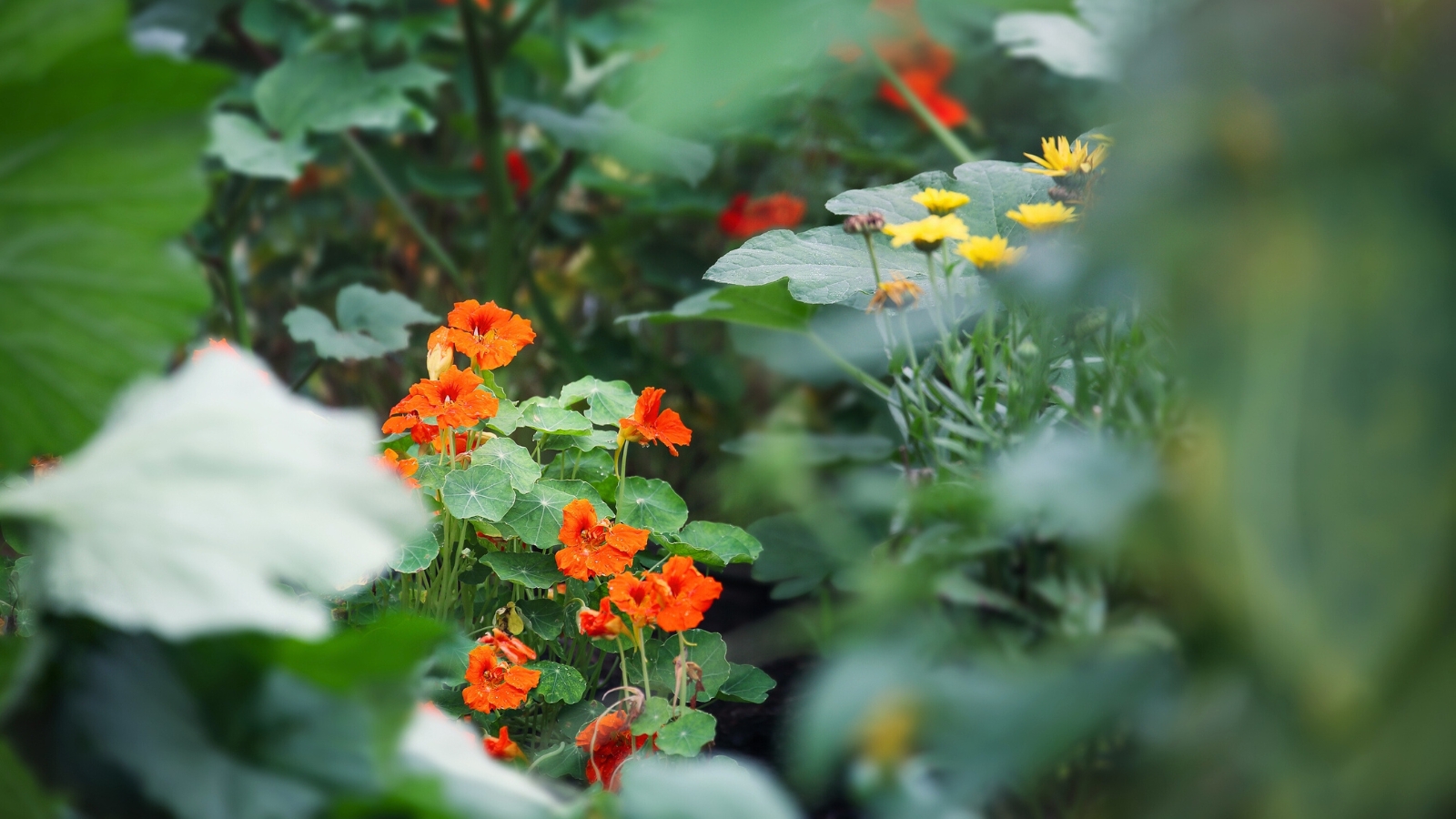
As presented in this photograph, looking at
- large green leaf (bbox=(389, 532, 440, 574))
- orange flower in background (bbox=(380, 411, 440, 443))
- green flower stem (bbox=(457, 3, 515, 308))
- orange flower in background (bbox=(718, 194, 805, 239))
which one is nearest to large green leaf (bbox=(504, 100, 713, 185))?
green flower stem (bbox=(457, 3, 515, 308))

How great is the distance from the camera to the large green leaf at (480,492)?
911 millimetres

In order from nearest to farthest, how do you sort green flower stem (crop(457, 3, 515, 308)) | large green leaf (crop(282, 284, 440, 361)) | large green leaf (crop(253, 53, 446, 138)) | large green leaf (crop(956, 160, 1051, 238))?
1. large green leaf (crop(956, 160, 1051, 238))
2. large green leaf (crop(282, 284, 440, 361))
3. large green leaf (crop(253, 53, 446, 138))
4. green flower stem (crop(457, 3, 515, 308))

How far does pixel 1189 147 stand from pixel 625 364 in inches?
63.8

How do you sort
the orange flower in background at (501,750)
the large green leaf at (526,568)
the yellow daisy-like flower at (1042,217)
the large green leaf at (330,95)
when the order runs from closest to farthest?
1. the yellow daisy-like flower at (1042,217)
2. the orange flower in background at (501,750)
3. the large green leaf at (526,568)
4. the large green leaf at (330,95)

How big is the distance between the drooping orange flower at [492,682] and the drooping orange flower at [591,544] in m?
0.10

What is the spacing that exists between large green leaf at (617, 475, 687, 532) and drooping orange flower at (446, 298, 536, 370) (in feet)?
0.58

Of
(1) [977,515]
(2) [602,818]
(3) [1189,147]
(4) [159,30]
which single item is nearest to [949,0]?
(3) [1189,147]

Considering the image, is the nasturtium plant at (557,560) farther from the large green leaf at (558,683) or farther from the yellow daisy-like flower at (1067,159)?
the yellow daisy-like flower at (1067,159)

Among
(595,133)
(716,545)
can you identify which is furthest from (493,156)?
→ (716,545)

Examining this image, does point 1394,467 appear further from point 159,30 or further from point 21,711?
point 159,30

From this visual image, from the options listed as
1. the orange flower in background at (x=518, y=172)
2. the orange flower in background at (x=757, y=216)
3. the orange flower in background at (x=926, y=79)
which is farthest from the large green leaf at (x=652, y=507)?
the orange flower in background at (x=518, y=172)

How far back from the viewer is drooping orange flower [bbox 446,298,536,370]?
0.95 m

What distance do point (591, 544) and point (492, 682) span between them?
0.15 meters

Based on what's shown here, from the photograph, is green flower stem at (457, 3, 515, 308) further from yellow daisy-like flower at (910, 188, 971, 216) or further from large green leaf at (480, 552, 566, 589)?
yellow daisy-like flower at (910, 188, 971, 216)
